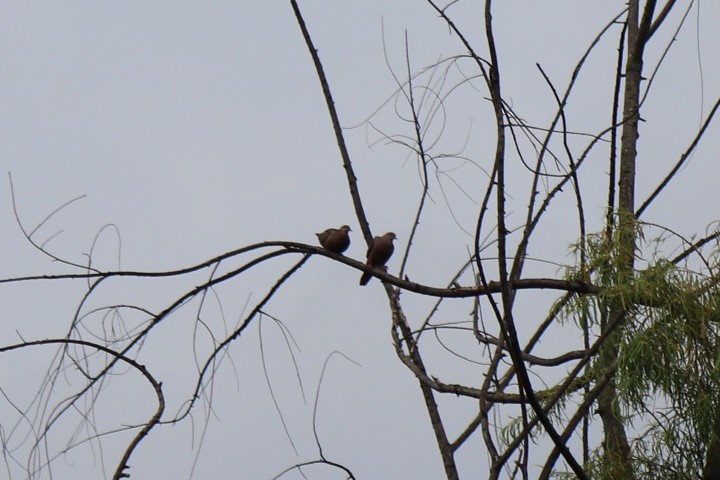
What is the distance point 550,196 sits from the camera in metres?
3.17

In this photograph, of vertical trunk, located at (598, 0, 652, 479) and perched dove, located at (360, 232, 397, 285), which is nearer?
vertical trunk, located at (598, 0, 652, 479)

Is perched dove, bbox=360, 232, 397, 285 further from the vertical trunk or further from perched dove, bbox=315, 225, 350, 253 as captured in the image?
the vertical trunk

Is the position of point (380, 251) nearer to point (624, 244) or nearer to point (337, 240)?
point (337, 240)

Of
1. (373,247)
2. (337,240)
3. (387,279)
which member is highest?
(337,240)

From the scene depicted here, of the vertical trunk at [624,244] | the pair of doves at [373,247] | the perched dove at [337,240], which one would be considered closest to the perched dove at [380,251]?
the pair of doves at [373,247]

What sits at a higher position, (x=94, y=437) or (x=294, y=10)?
(x=294, y=10)

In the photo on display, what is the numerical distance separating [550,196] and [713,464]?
2.99ft

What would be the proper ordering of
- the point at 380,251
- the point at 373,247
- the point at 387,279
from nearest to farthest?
the point at 387,279 < the point at 373,247 < the point at 380,251

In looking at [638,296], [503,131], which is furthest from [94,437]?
[638,296]

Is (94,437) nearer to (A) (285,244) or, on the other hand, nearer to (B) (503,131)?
(A) (285,244)

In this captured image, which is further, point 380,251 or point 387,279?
point 380,251

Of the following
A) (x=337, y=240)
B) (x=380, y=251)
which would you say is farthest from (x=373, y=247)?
(x=337, y=240)

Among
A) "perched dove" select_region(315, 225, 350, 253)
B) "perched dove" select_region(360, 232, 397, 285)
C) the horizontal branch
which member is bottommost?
the horizontal branch

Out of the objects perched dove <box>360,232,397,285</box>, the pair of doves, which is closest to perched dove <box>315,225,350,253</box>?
the pair of doves
